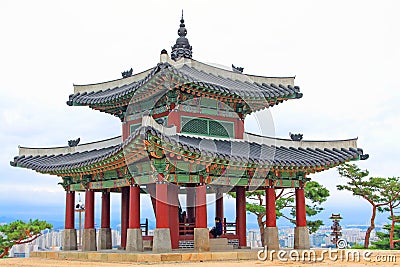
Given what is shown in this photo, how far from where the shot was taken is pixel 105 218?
28.8 m

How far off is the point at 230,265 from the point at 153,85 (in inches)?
353

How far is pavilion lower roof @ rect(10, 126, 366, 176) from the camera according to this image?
66.5 ft

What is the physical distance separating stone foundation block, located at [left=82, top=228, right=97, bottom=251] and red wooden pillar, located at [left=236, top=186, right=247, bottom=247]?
24.5 feet

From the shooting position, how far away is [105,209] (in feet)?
95.3

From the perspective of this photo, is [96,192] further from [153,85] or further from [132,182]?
[153,85]

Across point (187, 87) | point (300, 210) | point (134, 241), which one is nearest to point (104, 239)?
point (134, 241)

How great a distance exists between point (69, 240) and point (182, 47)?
12.2 m

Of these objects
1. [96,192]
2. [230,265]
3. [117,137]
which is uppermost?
[117,137]

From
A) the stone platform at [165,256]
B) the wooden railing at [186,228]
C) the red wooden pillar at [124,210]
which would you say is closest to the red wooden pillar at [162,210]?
the stone platform at [165,256]

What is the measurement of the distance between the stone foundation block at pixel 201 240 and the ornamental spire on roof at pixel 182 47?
10051 millimetres

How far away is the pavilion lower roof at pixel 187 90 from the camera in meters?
22.8

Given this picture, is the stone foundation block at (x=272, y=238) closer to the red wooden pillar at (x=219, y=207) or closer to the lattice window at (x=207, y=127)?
the red wooden pillar at (x=219, y=207)

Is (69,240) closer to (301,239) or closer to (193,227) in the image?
(193,227)

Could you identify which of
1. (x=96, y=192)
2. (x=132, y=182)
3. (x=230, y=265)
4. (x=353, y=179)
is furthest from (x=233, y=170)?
(x=353, y=179)
